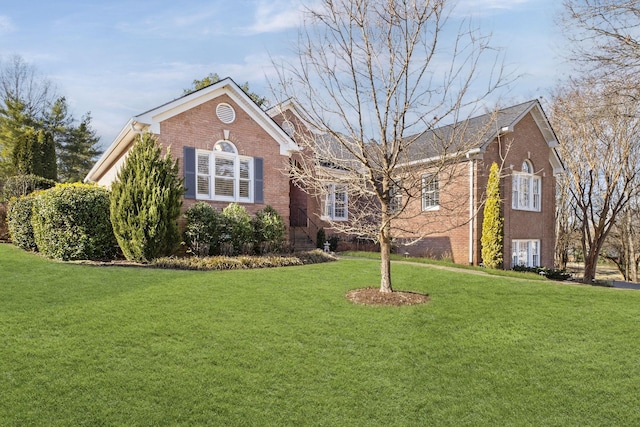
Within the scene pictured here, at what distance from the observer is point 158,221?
428 inches

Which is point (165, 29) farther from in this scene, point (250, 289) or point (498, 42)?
point (498, 42)

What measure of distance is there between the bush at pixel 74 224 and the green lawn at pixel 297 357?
236cm

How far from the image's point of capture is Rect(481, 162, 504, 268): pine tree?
50.7 ft

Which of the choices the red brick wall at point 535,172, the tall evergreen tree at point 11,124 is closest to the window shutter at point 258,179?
the red brick wall at point 535,172

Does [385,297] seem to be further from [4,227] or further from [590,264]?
[590,264]

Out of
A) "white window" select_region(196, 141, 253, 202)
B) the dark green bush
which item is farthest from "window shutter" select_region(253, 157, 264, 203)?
the dark green bush

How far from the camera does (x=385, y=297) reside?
763 centimetres

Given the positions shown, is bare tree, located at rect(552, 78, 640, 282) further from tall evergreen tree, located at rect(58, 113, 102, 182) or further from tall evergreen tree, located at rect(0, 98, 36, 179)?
tall evergreen tree, located at rect(58, 113, 102, 182)

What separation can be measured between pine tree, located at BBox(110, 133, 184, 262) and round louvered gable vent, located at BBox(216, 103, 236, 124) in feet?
10.1

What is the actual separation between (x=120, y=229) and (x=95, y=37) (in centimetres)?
528

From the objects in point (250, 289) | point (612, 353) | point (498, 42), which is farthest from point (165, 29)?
→ point (612, 353)

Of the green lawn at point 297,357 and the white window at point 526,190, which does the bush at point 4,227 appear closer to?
the green lawn at point 297,357

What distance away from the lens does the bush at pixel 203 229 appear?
12055 mm

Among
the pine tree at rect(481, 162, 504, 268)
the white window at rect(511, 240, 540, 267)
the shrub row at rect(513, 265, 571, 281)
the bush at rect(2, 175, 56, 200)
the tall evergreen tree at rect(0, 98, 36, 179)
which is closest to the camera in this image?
the pine tree at rect(481, 162, 504, 268)
